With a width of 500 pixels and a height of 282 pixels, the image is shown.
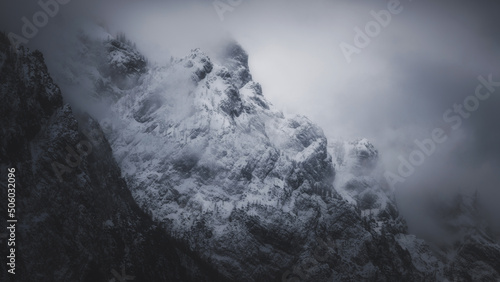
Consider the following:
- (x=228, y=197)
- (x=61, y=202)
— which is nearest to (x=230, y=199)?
(x=228, y=197)

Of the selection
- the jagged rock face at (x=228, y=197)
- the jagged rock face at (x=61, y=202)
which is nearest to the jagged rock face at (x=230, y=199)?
the jagged rock face at (x=228, y=197)

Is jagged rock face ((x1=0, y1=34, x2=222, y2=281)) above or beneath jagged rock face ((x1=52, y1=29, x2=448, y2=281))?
beneath

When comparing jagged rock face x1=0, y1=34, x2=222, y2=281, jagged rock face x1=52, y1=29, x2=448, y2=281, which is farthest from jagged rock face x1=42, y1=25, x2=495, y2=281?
jagged rock face x1=0, y1=34, x2=222, y2=281

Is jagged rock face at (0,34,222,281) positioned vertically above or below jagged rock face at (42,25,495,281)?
below

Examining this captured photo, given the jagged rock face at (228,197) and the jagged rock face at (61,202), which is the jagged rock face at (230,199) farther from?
the jagged rock face at (61,202)

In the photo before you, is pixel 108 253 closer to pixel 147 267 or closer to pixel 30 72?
pixel 147 267

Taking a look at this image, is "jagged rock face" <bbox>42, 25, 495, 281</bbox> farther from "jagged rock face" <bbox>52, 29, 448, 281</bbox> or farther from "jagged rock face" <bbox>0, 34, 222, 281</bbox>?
"jagged rock face" <bbox>0, 34, 222, 281</bbox>

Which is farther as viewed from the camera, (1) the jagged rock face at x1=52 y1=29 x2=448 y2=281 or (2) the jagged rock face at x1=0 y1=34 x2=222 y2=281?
(1) the jagged rock face at x1=52 y1=29 x2=448 y2=281

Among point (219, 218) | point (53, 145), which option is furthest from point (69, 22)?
point (219, 218)
